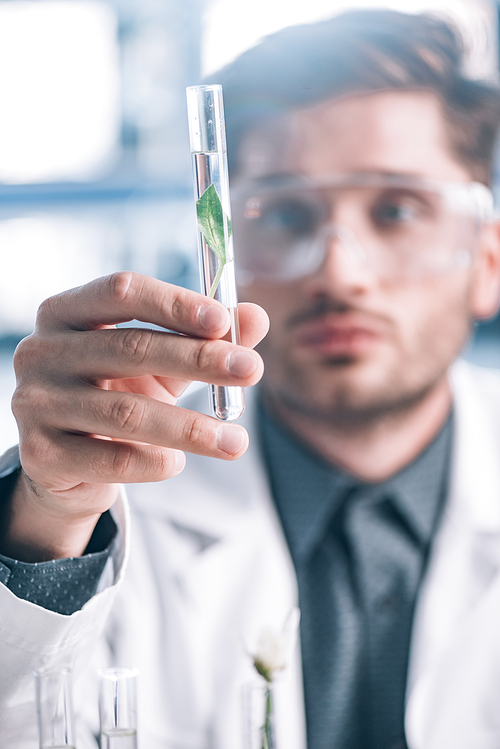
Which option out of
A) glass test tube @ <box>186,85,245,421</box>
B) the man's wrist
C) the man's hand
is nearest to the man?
the man's wrist

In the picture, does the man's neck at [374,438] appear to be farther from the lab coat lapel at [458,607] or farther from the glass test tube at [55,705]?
the glass test tube at [55,705]

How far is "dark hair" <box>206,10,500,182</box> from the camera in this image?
1.52m

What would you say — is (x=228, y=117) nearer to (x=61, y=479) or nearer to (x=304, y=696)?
(x=61, y=479)

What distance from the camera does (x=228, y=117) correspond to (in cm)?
160

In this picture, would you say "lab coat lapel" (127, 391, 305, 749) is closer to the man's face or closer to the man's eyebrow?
the man's face

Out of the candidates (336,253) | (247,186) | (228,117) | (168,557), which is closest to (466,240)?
(336,253)

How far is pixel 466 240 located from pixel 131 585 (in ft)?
3.39

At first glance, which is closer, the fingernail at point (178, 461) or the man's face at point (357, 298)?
the fingernail at point (178, 461)

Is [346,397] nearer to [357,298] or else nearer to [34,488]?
[357,298]

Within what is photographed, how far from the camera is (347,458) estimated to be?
1.68m

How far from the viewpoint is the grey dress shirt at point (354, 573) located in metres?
1.41

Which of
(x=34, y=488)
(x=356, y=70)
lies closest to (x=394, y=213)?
(x=356, y=70)

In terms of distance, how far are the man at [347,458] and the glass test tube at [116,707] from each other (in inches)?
22.9

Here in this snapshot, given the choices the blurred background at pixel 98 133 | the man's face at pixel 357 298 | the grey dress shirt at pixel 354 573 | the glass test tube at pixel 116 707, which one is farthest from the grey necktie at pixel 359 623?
the blurred background at pixel 98 133
